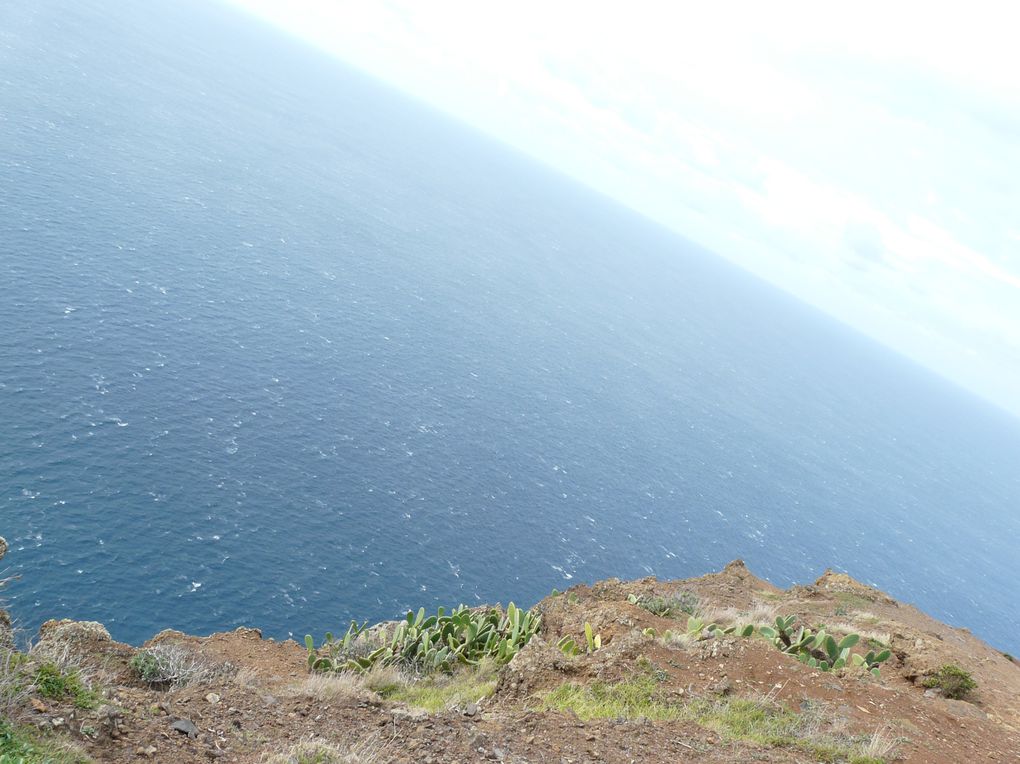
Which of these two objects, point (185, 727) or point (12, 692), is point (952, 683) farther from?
point (12, 692)

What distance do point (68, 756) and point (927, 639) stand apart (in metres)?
32.9

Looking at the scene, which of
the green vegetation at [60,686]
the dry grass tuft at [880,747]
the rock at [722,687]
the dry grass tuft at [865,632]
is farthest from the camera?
the dry grass tuft at [865,632]

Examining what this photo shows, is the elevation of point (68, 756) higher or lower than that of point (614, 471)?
higher

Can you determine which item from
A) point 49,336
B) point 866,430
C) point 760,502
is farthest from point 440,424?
point 866,430

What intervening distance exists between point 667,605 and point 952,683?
10.3 metres

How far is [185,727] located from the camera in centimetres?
1380

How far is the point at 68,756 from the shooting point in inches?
440

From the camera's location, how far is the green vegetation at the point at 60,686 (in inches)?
508

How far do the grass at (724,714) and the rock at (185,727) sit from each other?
26.6 feet

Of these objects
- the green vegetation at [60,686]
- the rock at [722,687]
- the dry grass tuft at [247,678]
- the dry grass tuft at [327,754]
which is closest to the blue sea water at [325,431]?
the dry grass tuft at [247,678]

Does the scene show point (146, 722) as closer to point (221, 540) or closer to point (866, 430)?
point (221, 540)

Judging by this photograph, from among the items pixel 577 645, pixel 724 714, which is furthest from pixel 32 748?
pixel 577 645

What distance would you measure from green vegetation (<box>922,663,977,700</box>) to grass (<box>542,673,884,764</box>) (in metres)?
7.99

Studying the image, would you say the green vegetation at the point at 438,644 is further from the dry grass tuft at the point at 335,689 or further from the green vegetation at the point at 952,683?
the green vegetation at the point at 952,683
